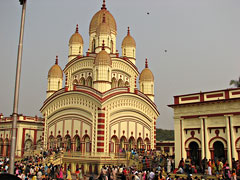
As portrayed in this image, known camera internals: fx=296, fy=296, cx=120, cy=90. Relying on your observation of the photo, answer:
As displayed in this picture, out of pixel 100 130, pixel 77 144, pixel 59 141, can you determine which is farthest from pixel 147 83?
pixel 59 141

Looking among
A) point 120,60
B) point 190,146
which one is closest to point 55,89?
point 120,60

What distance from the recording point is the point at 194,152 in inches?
931

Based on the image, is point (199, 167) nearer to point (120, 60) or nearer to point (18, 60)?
point (18, 60)

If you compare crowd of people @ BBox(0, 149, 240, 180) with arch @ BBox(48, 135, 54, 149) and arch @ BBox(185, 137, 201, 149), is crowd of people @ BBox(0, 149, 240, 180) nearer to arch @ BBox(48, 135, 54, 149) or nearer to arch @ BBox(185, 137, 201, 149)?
arch @ BBox(185, 137, 201, 149)

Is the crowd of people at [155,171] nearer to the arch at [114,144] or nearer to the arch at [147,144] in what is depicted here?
the arch at [114,144]

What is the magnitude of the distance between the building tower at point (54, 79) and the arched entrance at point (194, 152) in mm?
23183

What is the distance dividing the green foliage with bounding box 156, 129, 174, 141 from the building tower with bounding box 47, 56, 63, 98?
52.1 meters

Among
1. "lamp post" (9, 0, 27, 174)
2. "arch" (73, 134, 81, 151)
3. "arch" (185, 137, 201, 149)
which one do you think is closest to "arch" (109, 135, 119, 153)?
"arch" (73, 134, 81, 151)

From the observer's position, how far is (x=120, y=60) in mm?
39312

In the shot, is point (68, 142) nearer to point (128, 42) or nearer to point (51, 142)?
point (51, 142)

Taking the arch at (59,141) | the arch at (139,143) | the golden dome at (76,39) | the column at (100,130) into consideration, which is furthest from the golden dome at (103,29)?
the arch at (139,143)

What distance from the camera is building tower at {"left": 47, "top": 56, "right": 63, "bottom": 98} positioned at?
4117 cm

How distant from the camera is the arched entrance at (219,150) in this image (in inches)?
881

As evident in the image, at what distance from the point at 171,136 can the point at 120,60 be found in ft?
182
